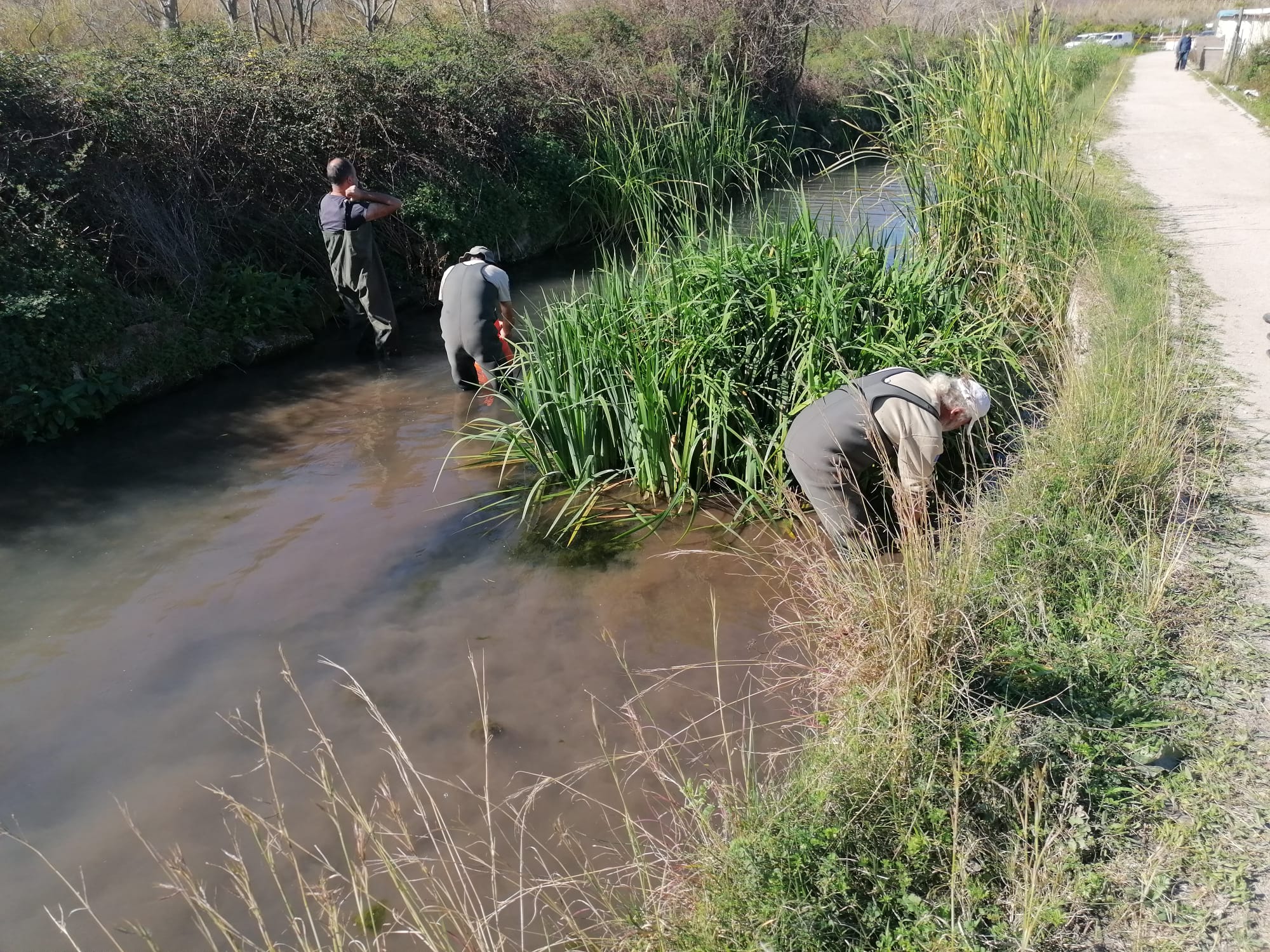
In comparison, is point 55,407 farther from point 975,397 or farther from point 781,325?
point 975,397

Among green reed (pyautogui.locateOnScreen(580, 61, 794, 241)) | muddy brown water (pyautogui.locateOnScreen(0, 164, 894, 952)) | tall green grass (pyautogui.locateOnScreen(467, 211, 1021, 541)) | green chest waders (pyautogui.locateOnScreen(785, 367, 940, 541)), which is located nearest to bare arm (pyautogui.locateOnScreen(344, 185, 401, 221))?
green reed (pyautogui.locateOnScreen(580, 61, 794, 241))

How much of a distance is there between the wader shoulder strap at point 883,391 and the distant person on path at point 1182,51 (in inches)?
1517

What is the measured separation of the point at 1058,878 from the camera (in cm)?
251

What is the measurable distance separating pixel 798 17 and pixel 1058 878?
67.1 ft

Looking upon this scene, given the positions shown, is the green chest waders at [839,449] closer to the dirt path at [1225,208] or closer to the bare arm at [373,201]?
the dirt path at [1225,208]

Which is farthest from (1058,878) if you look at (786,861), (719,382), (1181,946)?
(719,382)

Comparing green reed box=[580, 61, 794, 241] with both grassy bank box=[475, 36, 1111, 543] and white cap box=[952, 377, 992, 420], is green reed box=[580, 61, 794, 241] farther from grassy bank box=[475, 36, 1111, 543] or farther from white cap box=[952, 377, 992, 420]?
white cap box=[952, 377, 992, 420]

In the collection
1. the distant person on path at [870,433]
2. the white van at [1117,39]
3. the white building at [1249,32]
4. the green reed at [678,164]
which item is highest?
the green reed at [678,164]

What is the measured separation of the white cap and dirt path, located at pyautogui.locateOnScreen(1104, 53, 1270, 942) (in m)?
1.21

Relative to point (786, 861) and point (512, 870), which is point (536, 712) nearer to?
point (512, 870)

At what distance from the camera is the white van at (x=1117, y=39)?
145 feet

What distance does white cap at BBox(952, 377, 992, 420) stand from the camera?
4.30 meters

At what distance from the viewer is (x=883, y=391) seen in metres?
4.33

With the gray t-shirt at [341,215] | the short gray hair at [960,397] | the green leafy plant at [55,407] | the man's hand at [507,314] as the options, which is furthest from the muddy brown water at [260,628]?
the gray t-shirt at [341,215]
